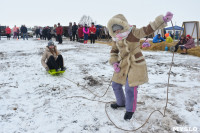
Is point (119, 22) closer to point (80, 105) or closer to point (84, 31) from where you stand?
point (80, 105)

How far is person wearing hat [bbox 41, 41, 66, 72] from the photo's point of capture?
14.4 feet

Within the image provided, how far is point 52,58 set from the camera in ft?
14.3

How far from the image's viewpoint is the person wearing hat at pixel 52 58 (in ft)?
14.4

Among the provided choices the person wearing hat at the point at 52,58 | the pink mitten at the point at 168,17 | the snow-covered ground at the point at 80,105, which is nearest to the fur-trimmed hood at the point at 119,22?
the pink mitten at the point at 168,17

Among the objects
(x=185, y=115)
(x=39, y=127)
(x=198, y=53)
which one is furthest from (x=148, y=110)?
(x=198, y=53)

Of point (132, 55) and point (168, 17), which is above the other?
point (168, 17)

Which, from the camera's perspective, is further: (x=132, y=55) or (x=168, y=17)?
(x=132, y=55)

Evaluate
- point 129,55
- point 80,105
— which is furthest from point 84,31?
point 129,55

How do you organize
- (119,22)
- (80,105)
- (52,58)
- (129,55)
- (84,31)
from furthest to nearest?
(84,31) < (52,58) < (80,105) < (129,55) < (119,22)

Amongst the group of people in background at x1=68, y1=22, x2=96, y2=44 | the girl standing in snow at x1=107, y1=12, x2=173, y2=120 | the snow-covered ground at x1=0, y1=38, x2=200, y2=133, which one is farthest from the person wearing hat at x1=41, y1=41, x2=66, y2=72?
the group of people in background at x1=68, y1=22, x2=96, y2=44

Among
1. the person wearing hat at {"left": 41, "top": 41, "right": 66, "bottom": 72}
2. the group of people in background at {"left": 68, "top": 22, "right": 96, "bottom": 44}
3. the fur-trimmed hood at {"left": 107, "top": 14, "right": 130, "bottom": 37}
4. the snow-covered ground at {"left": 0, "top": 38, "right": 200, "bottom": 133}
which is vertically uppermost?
the group of people in background at {"left": 68, "top": 22, "right": 96, "bottom": 44}

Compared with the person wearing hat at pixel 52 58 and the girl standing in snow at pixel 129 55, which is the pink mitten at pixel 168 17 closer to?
the girl standing in snow at pixel 129 55

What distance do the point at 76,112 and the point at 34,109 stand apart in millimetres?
730

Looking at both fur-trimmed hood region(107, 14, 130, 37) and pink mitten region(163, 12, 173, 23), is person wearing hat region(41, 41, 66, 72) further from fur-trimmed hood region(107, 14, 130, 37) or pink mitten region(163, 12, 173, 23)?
pink mitten region(163, 12, 173, 23)
